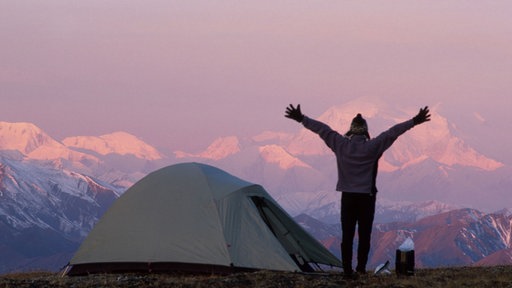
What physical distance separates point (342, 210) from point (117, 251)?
9.35 meters

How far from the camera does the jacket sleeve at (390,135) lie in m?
24.5

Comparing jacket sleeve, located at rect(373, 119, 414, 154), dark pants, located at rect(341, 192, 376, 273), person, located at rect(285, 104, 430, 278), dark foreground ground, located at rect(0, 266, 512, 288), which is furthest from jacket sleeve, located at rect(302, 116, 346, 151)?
dark foreground ground, located at rect(0, 266, 512, 288)

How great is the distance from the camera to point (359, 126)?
2464 cm

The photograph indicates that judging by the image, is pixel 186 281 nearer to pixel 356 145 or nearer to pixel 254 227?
pixel 356 145

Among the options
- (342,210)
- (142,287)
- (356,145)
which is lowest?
(142,287)

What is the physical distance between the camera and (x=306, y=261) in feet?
108

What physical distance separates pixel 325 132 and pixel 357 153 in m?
0.94

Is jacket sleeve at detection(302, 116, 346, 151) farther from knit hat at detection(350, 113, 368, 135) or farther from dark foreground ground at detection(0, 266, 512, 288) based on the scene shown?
dark foreground ground at detection(0, 266, 512, 288)

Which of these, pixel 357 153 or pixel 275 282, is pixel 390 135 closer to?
pixel 357 153

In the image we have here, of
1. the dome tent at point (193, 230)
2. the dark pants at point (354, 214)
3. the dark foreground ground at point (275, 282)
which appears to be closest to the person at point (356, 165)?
the dark pants at point (354, 214)

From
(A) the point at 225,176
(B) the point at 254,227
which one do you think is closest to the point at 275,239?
(B) the point at 254,227

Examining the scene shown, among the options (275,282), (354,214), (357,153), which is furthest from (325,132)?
(275,282)

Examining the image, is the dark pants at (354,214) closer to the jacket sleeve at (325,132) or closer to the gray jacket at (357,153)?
the gray jacket at (357,153)

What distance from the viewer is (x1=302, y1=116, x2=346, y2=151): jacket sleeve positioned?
24.6 m
